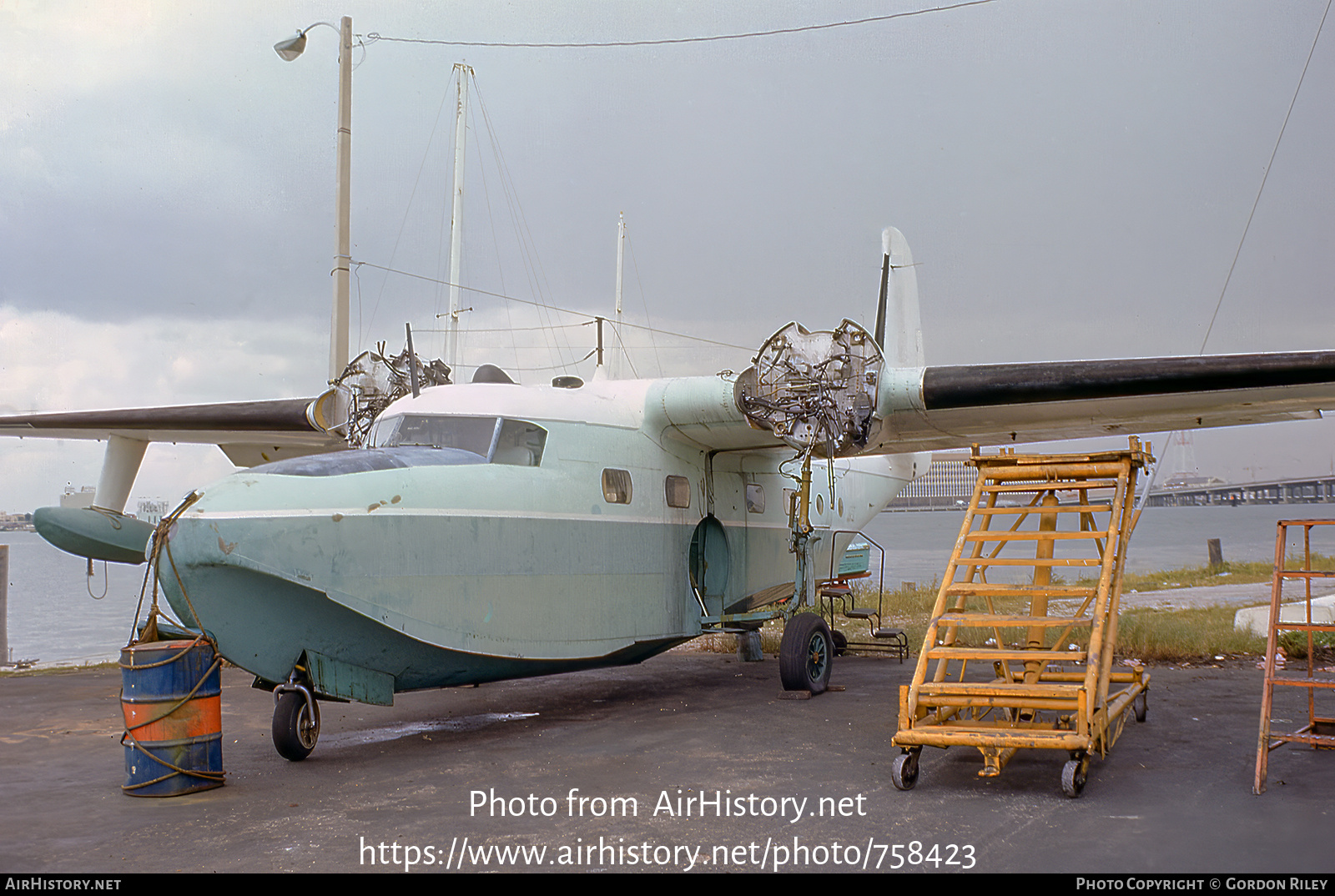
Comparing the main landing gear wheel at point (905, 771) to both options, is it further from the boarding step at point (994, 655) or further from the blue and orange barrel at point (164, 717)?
the blue and orange barrel at point (164, 717)

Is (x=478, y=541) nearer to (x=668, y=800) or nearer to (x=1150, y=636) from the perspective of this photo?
(x=668, y=800)

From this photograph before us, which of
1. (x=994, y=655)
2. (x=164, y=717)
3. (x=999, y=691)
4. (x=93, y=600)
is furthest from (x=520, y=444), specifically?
(x=93, y=600)

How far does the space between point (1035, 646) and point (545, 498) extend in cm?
434

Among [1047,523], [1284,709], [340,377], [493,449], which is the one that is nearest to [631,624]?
[493,449]

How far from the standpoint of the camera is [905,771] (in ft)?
22.0

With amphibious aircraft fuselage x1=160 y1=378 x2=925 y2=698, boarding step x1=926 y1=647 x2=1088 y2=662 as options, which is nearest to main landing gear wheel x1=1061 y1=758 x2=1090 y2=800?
boarding step x1=926 y1=647 x2=1088 y2=662

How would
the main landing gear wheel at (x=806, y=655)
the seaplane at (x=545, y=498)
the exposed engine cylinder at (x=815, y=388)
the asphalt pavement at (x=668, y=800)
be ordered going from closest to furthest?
the asphalt pavement at (x=668, y=800)
the seaplane at (x=545, y=498)
the exposed engine cylinder at (x=815, y=388)
the main landing gear wheel at (x=806, y=655)

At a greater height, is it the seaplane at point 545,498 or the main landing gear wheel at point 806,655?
the seaplane at point 545,498

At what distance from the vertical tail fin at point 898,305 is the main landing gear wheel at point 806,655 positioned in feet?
19.2

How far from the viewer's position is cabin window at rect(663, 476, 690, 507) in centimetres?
1100

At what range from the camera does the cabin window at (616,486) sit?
32.9ft

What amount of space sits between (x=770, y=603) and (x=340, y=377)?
613 cm

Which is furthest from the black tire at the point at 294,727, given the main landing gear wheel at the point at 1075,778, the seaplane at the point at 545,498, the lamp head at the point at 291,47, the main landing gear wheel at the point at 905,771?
the lamp head at the point at 291,47

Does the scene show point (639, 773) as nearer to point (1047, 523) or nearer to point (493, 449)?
point (493, 449)
